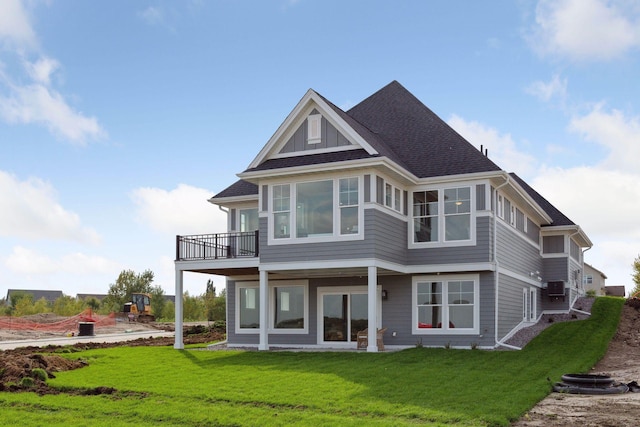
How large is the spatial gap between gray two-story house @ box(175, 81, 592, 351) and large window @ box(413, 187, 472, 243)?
32 mm

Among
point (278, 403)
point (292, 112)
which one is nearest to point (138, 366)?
point (278, 403)

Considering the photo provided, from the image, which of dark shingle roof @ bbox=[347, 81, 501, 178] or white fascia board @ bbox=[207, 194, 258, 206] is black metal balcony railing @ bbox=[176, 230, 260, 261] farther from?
dark shingle roof @ bbox=[347, 81, 501, 178]

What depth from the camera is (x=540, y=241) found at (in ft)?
102

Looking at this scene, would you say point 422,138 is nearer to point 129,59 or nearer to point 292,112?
point 292,112

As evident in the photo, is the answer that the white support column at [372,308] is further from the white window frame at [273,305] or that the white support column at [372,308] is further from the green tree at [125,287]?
the green tree at [125,287]

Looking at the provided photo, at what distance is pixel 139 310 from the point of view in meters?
54.3

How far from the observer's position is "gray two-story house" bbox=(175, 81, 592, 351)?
68.3 ft

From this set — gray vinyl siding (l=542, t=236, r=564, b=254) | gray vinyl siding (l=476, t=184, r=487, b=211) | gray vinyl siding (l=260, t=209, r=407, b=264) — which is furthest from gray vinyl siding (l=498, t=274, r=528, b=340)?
gray vinyl siding (l=542, t=236, r=564, b=254)

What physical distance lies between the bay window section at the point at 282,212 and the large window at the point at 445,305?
450 cm

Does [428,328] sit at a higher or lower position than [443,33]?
lower

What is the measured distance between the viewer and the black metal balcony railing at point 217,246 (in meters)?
24.3

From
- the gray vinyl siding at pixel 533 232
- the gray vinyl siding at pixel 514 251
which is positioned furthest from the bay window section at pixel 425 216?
the gray vinyl siding at pixel 533 232

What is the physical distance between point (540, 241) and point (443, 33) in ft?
45.8

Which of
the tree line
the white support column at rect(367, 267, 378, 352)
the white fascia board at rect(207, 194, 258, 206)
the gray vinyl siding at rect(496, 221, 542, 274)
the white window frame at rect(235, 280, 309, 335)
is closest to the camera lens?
the white support column at rect(367, 267, 378, 352)
